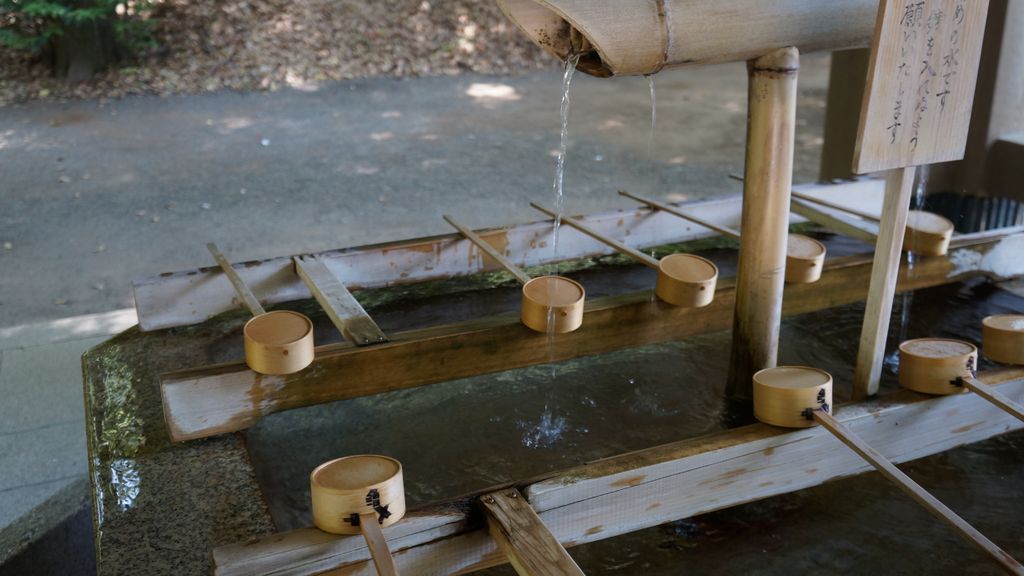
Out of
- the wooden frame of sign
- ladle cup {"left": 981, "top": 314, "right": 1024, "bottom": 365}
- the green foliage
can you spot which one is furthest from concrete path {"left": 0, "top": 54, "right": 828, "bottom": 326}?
the wooden frame of sign

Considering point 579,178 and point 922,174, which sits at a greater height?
point 922,174

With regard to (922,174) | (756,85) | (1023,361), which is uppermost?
(756,85)

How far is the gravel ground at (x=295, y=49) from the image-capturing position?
9.58 m

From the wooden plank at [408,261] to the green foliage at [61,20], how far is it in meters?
7.41

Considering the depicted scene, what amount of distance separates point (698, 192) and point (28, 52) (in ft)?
25.8

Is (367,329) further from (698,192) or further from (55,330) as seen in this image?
(698,192)

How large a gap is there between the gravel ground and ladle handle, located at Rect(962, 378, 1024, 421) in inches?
335

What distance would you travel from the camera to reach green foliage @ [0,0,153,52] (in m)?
9.29

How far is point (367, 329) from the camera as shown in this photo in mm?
2717

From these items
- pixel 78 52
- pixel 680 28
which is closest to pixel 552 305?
pixel 680 28

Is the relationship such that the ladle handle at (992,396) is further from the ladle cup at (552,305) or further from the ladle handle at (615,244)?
the ladle cup at (552,305)

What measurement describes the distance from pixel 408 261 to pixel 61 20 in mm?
8038

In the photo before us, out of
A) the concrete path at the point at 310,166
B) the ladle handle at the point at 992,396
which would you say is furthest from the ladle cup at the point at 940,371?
the concrete path at the point at 310,166

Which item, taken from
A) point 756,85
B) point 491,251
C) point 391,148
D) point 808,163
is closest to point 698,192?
point 808,163
